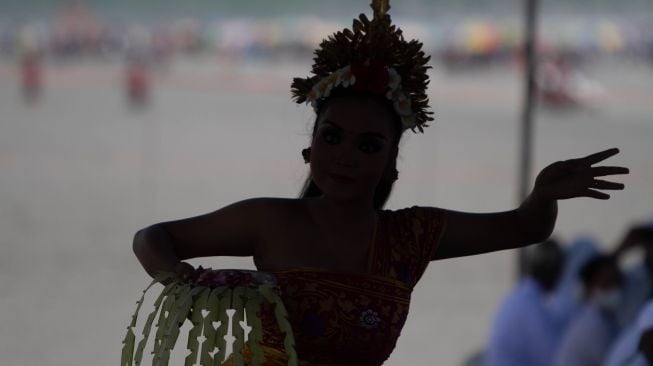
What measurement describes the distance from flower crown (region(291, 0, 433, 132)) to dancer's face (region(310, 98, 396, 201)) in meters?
0.03

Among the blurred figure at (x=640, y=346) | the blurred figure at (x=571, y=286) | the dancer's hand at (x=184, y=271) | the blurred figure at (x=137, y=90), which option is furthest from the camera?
the blurred figure at (x=137, y=90)

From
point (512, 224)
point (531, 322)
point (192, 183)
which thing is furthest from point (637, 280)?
point (192, 183)

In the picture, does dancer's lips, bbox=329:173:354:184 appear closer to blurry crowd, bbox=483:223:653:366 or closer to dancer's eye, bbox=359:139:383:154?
dancer's eye, bbox=359:139:383:154

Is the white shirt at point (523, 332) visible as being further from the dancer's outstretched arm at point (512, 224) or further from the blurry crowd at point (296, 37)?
the blurry crowd at point (296, 37)

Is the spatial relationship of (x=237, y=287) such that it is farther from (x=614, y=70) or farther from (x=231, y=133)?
(x=614, y=70)

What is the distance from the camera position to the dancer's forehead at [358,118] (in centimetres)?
204

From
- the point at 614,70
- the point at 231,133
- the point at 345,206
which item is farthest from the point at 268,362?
the point at 614,70

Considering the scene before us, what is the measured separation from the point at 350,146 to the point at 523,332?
3.72 meters

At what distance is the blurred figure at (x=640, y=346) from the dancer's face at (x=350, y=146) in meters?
1.30

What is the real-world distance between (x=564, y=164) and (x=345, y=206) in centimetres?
35

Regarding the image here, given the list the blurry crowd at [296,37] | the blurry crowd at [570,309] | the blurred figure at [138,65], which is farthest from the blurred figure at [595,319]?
the blurry crowd at [296,37]

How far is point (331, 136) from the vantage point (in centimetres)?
206

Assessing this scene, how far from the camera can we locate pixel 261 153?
19.4 metres

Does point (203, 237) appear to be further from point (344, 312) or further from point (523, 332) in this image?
point (523, 332)
